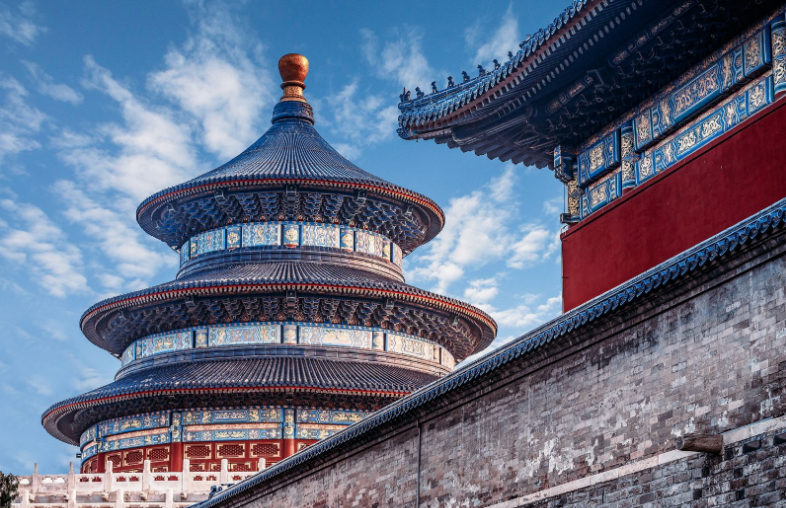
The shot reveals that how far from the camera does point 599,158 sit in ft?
58.2

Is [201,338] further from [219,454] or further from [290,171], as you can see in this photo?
[290,171]

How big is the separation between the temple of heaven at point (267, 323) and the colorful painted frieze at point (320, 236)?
0.16 ft

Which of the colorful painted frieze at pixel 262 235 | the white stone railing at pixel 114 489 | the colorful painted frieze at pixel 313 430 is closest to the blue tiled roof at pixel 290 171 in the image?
the colorful painted frieze at pixel 262 235

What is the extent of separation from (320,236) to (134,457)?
788cm

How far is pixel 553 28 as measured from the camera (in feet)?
51.4

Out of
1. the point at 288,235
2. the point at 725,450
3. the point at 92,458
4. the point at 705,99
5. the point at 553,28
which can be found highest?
the point at 288,235

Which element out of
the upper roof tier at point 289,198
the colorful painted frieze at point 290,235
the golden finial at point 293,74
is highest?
the golden finial at point 293,74

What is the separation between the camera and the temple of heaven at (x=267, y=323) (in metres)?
30.3

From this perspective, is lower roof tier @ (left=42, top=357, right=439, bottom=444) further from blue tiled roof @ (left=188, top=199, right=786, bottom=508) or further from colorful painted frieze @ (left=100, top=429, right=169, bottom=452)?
blue tiled roof @ (left=188, top=199, right=786, bottom=508)

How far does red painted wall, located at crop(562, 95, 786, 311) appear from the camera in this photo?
14.1m

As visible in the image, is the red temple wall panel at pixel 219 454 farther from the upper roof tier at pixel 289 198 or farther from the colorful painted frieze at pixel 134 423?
the upper roof tier at pixel 289 198

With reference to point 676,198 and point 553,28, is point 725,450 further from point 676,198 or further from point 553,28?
point 553,28

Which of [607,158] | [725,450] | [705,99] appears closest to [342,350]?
[607,158]

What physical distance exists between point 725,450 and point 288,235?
24089 mm
